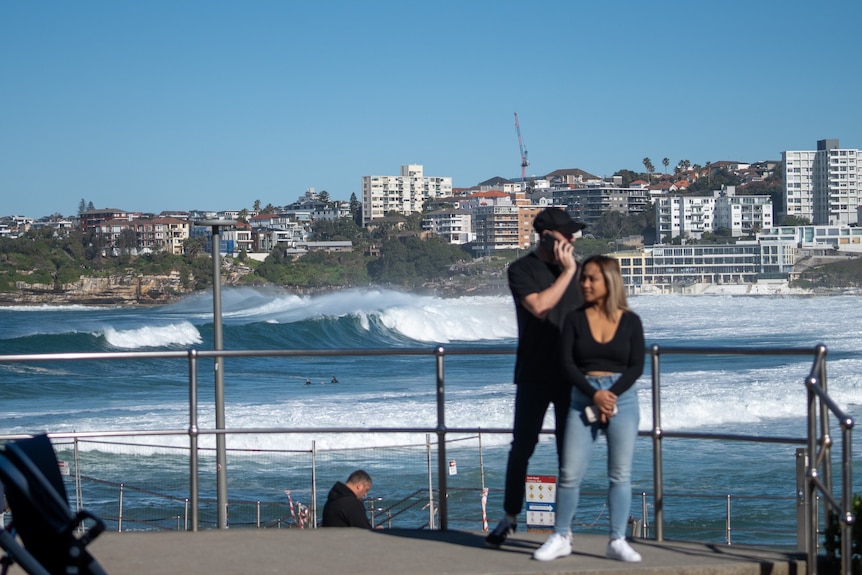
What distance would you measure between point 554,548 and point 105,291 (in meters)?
126

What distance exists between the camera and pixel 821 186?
184625 millimetres

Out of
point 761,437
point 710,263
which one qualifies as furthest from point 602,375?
point 710,263

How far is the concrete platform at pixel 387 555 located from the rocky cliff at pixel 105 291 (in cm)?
11659

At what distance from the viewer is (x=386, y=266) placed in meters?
143

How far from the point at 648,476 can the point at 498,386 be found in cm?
1263

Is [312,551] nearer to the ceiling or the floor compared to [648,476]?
nearer to the ceiling

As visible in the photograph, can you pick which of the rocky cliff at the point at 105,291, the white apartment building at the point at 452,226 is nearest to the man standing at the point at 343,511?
the rocky cliff at the point at 105,291

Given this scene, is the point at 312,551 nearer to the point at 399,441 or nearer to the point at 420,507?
the point at 420,507

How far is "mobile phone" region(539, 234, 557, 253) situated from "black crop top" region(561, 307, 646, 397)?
1.23 feet

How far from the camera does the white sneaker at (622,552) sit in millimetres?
5086

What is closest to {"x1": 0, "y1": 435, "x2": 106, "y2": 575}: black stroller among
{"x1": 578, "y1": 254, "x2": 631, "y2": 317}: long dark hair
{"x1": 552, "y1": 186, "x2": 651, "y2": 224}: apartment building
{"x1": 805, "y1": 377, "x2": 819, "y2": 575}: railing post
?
→ {"x1": 578, "y1": 254, "x2": 631, "y2": 317}: long dark hair

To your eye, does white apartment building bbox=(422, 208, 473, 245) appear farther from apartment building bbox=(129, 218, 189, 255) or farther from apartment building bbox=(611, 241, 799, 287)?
apartment building bbox=(611, 241, 799, 287)

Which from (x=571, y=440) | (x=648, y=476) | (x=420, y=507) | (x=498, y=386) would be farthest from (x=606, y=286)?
(x=498, y=386)

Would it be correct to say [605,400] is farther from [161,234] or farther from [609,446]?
[161,234]
